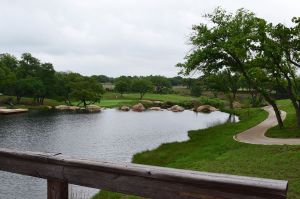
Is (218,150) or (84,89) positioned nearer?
(218,150)

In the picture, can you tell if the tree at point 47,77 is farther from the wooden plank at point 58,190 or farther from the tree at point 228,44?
the wooden plank at point 58,190

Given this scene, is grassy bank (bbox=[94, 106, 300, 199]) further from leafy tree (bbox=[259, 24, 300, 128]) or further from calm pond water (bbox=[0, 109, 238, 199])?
leafy tree (bbox=[259, 24, 300, 128])

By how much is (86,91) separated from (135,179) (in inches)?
4760

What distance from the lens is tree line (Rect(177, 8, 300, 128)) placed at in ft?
132

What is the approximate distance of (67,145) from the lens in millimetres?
48625

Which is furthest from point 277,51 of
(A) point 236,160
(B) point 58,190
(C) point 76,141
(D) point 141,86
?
(D) point 141,86

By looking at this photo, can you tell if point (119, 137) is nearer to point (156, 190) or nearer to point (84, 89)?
point (156, 190)

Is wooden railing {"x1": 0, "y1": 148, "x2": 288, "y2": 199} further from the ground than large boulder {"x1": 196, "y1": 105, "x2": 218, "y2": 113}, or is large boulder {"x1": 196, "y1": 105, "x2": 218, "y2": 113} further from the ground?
wooden railing {"x1": 0, "y1": 148, "x2": 288, "y2": 199}

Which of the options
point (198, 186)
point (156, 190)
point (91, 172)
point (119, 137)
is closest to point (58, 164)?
point (91, 172)

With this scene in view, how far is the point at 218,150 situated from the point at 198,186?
3283cm

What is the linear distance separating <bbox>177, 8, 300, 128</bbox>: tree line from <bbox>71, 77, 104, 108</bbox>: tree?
258 ft

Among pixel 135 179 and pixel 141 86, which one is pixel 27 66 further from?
A: pixel 135 179

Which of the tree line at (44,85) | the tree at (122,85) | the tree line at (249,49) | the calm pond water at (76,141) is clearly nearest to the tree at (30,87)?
the tree line at (44,85)

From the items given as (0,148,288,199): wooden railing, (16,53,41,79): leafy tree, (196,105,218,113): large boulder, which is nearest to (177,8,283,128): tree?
(0,148,288,199): wooden railing
